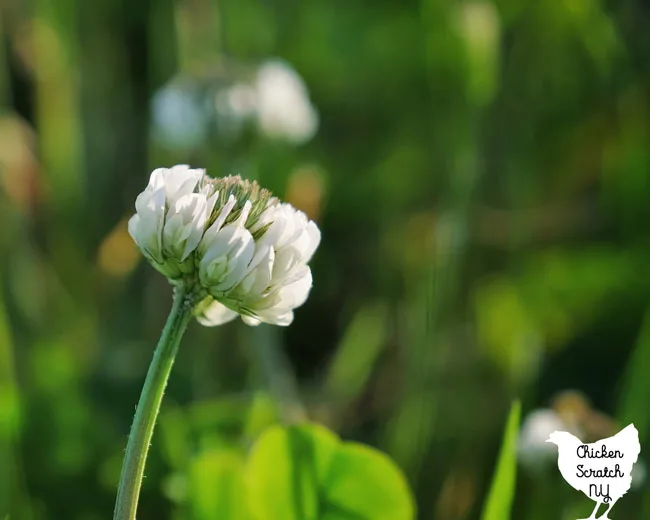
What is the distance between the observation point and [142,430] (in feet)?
1.91

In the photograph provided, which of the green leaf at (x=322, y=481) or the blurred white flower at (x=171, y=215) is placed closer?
the blurred white flower at (x=171, y=215)

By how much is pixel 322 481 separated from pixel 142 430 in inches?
12.6

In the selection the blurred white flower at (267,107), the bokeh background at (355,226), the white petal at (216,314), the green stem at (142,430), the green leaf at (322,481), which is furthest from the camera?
the blurred white flower at (267,107)

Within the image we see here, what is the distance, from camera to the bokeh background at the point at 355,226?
127 centimetres

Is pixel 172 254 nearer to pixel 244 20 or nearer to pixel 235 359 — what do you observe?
pixel 235 359

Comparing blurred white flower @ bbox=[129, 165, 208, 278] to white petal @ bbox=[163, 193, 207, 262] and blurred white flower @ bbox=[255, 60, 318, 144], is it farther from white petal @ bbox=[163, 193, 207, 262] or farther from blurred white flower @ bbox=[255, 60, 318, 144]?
blurred white flower @ bbox=[255, 60, 318, 144]

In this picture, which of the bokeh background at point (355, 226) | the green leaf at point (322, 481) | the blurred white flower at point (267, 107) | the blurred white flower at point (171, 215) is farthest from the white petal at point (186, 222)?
the blurred white flower at point (267, 107)

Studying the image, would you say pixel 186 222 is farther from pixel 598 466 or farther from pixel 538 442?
pixel 538 442

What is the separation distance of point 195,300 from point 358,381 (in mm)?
937

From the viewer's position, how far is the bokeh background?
4.18 feet

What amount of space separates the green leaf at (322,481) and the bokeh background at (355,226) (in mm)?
182

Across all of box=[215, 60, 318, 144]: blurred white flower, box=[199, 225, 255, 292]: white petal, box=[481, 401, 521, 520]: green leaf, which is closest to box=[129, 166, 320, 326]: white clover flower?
box=[199, 225, 255, 292]: white petal

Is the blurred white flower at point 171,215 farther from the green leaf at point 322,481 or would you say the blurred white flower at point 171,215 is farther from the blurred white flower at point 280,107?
the blurred white flower at point 280,107

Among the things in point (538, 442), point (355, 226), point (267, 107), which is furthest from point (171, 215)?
point (355, 226)
